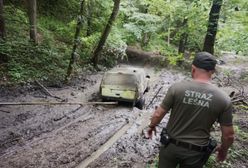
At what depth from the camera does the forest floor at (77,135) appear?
742 centimetres

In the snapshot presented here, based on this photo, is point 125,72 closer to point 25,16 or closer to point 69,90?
point 69,90

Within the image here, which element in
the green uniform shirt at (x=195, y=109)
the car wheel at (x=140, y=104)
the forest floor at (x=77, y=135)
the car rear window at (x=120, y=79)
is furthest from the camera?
the car wheel at (x=140, y=104)

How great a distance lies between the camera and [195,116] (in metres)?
3.86

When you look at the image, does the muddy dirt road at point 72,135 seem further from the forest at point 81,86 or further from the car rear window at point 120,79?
the car rear window at point 120,79

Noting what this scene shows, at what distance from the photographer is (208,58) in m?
3.79

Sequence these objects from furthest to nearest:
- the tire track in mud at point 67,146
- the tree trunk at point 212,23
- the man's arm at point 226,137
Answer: the tree trunk at point 212,23
the tire track in mud at point 67,146
the man's arm at point 226,137

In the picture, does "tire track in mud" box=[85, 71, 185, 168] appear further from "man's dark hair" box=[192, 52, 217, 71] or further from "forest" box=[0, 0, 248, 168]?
"man's dark hair" box=[192, 52, 217, 71]

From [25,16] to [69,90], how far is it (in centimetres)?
833

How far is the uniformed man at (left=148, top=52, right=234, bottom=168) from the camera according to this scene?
3764 mm

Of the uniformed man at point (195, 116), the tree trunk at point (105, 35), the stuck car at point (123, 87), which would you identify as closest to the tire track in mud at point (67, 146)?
the stuck car at point (123, 87)

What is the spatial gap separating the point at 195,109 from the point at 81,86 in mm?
12235

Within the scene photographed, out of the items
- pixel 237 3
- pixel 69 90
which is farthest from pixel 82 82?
pixel 237 3

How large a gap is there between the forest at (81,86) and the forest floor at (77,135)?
0.08 ft

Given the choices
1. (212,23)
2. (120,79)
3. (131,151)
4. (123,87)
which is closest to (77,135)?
(131,151)
